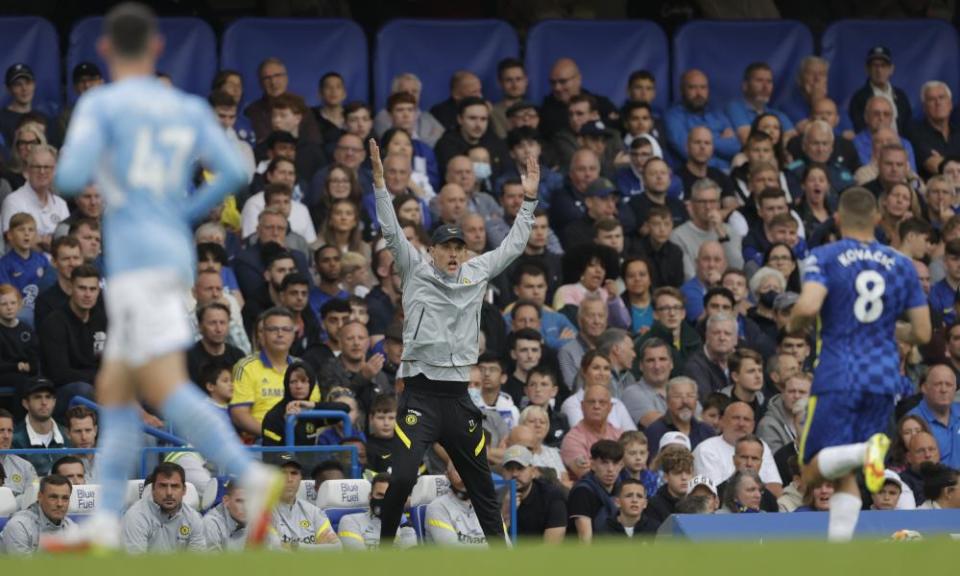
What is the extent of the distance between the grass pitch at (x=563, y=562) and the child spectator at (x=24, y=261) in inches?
325

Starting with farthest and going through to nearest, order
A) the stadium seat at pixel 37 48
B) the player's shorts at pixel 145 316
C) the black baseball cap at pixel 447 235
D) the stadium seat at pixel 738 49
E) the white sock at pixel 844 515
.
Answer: the stadium seat at pixel 738 49, the stadium seat at pixel 37 48, the black baseball cap at pixel 447 235, the white sock at pixel 844 515, the player's shorts at pixel 145 316

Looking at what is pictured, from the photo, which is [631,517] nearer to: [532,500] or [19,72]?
[532,500]

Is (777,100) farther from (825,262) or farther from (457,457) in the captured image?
(825,262)

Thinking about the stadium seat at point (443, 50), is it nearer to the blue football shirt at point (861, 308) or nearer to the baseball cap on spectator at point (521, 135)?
the baseball cap on spectator at point (521, 135)

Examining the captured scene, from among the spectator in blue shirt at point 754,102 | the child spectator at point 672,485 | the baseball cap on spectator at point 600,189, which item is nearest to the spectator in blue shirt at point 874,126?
the spectator in blue shirt at point 754,102

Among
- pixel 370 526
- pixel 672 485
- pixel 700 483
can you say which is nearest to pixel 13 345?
pixel 370 526

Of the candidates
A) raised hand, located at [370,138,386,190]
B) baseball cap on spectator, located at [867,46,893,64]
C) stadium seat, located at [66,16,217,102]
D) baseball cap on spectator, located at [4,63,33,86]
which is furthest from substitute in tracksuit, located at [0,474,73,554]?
baseball cap on spectator, located at [867,46,893,64]

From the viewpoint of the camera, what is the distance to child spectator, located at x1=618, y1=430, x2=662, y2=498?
14828 mm

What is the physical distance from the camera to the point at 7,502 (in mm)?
13266

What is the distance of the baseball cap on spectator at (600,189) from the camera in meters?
18.1

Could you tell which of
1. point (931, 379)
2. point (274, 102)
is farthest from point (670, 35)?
point (931, 379)

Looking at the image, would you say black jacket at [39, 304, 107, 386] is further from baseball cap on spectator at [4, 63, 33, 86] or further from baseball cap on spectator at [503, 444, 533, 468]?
baseball cap on spectator at [4, 63, 33, 86]

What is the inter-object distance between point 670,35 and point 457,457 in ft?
35.8

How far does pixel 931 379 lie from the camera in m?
16.3
